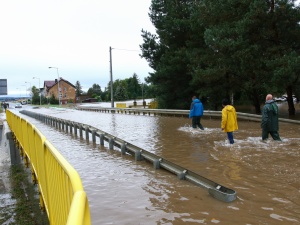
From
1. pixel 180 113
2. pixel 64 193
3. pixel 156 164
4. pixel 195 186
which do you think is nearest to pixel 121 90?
pixel 180 113

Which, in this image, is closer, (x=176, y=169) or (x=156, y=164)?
(x=176, y=169)

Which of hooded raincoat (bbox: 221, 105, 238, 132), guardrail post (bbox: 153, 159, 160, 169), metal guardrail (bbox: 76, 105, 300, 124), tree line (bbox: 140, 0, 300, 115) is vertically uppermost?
tree line (bbox: 140, 0, 300, 115)

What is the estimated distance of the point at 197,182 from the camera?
20.4 ft

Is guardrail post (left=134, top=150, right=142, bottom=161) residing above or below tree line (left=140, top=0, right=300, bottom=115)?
below

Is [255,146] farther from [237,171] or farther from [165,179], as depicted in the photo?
[165,179]

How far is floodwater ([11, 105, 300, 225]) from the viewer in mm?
4852

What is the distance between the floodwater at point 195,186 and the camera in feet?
Result: 15.9

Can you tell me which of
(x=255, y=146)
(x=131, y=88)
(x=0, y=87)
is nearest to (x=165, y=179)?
(x=255, y=146)

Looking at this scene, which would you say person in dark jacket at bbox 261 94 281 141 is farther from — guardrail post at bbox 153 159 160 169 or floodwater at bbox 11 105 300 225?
guardrail post at bbox 153 159 160 169

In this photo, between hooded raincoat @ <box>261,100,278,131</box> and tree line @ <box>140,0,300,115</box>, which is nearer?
hooded raincoat @ <box>261,100,278,131</box>

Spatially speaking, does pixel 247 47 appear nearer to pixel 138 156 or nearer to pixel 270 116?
pixel 270 116

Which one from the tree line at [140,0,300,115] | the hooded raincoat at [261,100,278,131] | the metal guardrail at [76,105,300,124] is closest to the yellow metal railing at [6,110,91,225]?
the hooded raincoat at [261,100,278,131]

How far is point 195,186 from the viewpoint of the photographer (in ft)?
20.5

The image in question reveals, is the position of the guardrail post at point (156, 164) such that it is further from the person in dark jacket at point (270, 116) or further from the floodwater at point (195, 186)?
the person in dark jacket at point (270, 116)
